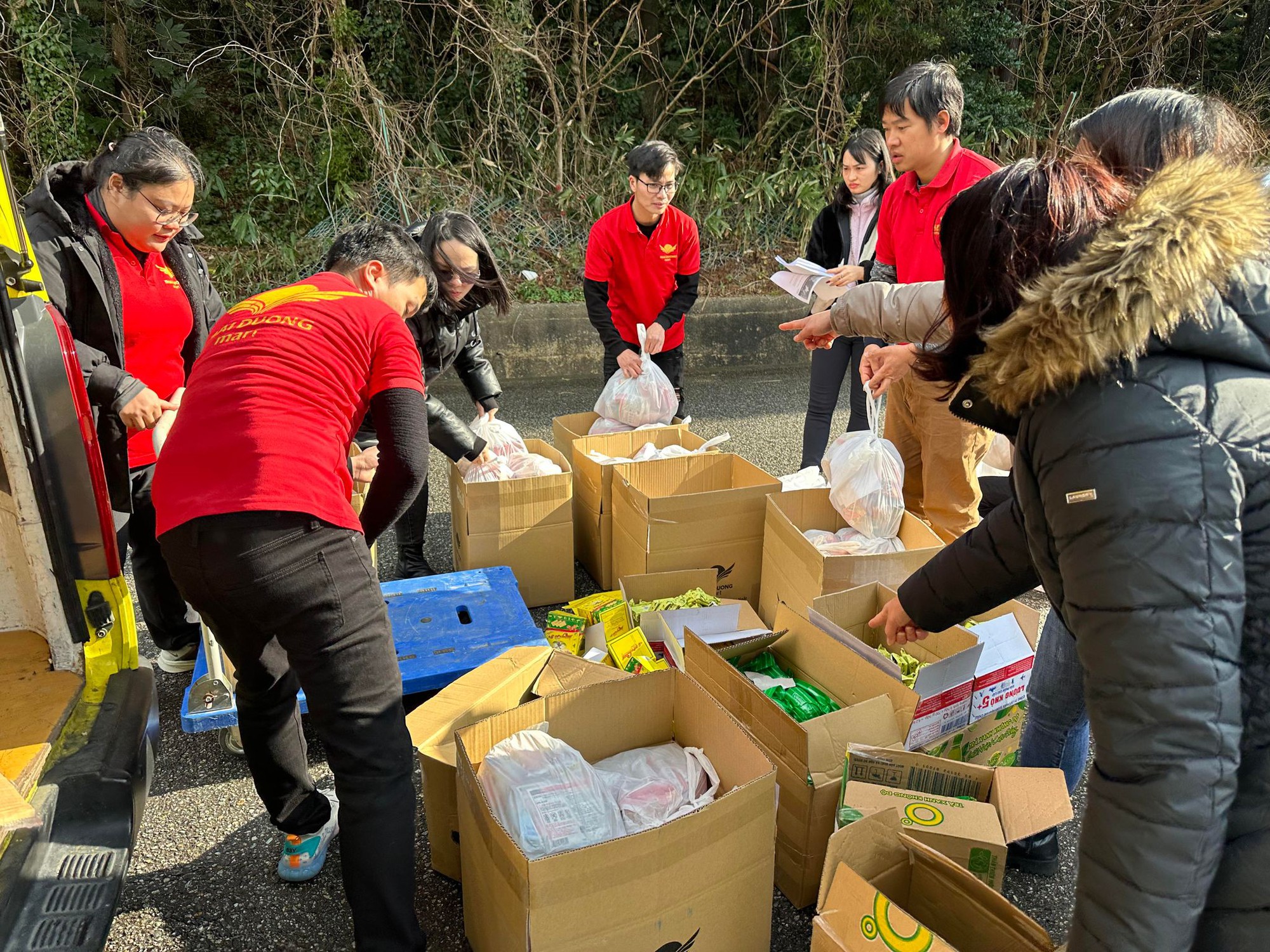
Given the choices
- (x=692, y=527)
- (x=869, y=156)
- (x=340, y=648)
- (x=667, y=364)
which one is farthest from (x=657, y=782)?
(x=869, y=156)

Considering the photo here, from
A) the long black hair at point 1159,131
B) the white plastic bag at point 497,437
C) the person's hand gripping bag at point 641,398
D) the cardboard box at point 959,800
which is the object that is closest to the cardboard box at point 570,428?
the person's hand gripping bag at point 641,398

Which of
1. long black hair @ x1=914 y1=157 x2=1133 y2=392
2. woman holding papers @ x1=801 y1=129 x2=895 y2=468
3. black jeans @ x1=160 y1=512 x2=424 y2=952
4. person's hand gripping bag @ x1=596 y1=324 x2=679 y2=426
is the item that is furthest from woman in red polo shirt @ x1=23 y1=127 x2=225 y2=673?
woman holding papers @ x1=801 y1=129 x2=895 y2=468

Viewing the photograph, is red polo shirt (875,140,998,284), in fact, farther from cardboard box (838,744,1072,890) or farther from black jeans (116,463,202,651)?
black jeans (116,463,202,651)

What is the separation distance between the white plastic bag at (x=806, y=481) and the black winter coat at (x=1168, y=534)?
88.8 inches

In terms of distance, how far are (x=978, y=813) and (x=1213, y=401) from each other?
1159 millimetres

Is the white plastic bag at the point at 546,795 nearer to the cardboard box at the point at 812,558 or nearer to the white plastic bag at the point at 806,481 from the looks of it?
the cardboard box at the point at 812,558

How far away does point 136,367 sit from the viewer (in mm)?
2725

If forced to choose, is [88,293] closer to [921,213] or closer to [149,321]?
[149,321]

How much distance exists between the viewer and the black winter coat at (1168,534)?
1018 mm

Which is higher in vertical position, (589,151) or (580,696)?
(589,151)

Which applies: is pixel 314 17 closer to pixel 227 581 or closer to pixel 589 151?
pixel 589 151

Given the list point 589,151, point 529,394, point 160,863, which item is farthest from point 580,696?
point 589,151

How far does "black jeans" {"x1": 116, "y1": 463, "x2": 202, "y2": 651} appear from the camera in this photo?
2760mm

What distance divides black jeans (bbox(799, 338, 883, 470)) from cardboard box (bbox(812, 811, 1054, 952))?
2.54 meters
